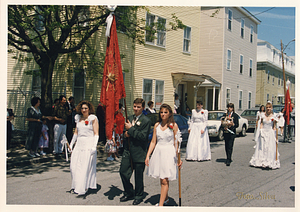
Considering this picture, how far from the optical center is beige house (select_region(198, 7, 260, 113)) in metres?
21.7

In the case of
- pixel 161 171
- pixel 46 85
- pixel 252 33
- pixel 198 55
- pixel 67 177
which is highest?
pixel 252 33

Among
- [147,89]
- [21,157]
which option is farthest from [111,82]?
[147,89]

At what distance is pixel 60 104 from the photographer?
989 centimetres

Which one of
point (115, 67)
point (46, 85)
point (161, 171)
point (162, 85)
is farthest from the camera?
point (162, 85)

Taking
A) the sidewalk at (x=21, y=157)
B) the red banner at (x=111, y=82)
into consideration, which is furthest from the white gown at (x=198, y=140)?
the red banner at (x=111, y=82)

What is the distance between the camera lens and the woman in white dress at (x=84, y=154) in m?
5.80

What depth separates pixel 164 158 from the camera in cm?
517

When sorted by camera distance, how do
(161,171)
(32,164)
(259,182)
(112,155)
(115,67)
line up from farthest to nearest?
1. (112,155)
2. (32,164)
3. (259,182)
4. (115,67)
5. (161,171)

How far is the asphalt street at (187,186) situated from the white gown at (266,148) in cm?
27

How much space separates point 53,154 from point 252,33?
24.5m

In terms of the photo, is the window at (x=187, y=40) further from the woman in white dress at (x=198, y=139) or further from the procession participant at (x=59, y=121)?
the procession participant at (x=59, y=121)

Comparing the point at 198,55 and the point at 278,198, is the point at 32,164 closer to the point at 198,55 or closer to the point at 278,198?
the point at 278,198

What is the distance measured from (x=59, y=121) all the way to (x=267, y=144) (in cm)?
715

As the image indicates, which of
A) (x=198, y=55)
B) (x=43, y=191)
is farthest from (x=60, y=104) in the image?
(x=198, y=55)
